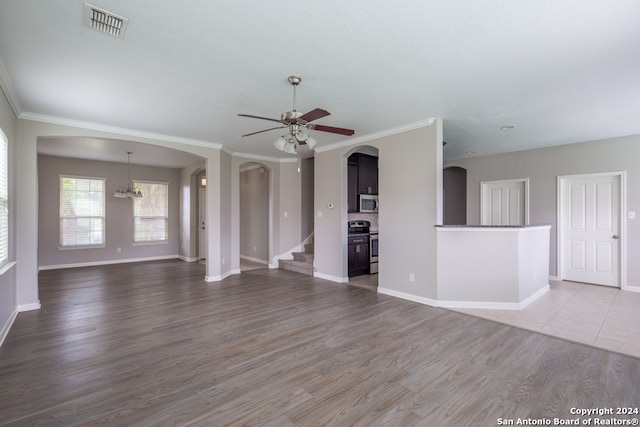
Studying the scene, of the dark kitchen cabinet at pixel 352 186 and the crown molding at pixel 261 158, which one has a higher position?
the crown molding at pixel 261 158

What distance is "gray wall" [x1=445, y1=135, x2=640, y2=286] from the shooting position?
508 centimetres

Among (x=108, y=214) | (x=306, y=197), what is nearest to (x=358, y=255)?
(x=306, y=197)

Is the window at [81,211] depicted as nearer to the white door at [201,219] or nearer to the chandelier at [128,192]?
the chandelier at [128,192]

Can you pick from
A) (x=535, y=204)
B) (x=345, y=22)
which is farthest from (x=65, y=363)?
(x=535, y=204)

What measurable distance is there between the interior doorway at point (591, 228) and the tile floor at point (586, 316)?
0.53 metres

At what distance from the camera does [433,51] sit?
2.51m

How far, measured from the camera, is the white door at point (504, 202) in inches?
250

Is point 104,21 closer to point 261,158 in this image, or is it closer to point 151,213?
point 261,158

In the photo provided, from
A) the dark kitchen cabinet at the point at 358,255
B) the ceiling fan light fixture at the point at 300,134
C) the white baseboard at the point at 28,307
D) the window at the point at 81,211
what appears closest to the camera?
the ceiling fan light fixture at the point at 300,134

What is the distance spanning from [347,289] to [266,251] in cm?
331

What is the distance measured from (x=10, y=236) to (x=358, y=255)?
5.14 m

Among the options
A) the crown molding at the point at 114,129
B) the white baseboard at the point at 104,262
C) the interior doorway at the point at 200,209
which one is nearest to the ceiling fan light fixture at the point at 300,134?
the crown molding at the point at 114,129

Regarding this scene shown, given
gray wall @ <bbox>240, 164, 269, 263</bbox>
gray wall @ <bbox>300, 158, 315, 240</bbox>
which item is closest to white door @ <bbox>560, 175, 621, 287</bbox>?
gray wall @ <bbox>300, 158, 315, 240</bbox>

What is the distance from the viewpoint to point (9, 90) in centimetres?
324
